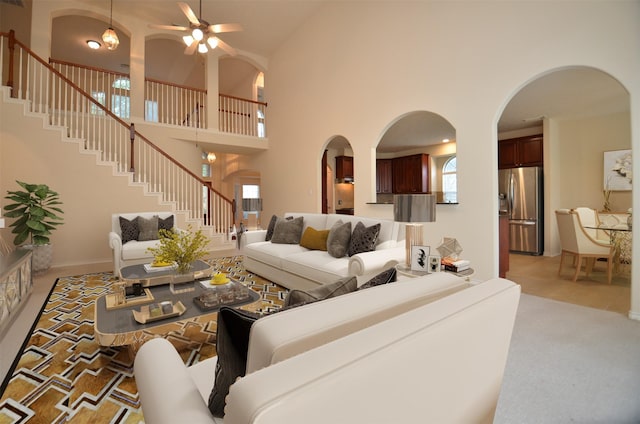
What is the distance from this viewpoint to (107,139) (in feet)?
19.3

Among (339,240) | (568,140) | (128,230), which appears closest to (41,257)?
(128,230)

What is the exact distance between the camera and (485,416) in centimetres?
109

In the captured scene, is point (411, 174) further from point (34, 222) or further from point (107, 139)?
point (34, 222)

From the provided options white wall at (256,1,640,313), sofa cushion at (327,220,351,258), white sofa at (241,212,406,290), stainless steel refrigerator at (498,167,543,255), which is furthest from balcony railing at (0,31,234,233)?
stainless steel refrigerator at (498,167,543,255)

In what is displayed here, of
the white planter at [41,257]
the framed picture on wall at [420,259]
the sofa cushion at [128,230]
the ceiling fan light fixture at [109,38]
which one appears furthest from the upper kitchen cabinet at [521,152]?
the white planter at [41,257]

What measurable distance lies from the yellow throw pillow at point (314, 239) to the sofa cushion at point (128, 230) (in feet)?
9.02

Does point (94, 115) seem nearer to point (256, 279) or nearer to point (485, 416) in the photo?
point (256, 279)

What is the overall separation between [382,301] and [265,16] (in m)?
7.17

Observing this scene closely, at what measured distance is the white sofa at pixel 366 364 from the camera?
522mm

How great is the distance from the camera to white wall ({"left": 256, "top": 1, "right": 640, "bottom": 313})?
2916mm

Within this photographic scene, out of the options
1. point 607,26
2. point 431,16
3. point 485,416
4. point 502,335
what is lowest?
point 485,416

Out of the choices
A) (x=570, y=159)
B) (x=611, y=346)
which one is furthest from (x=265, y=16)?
(x=611, y=346)

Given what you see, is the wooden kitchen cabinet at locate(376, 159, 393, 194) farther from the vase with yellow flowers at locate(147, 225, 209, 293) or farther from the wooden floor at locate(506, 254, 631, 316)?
the vase with yellow flowers at locate(147, 225, 209, 293)

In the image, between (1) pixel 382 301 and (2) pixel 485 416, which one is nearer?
(1) pixel 382 301
